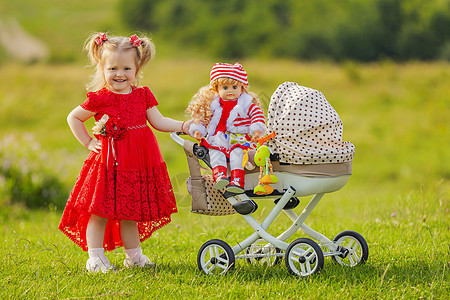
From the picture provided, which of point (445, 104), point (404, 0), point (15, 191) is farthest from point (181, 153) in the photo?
point (404, 0)

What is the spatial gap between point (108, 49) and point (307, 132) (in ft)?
4.95

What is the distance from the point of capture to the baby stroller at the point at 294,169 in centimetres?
362

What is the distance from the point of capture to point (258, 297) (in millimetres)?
3340

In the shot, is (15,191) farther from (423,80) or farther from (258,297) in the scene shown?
(423,80)

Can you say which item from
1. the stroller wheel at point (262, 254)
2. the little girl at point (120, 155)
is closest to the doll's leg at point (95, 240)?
the little girl at point (120, 155)

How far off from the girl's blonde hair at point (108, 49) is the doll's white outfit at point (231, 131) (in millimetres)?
649

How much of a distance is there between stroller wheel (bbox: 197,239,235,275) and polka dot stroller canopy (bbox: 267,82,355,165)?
70cm

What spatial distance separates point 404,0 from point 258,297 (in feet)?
82.5

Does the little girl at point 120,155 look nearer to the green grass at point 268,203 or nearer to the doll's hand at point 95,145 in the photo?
the doll's hand at point 95,145

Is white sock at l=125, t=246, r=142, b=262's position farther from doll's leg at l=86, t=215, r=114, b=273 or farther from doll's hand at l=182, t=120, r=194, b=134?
doll's hand at l=182, t=120, r=194, b=134

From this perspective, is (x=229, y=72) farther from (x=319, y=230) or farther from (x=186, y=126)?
(x=319, y=230)

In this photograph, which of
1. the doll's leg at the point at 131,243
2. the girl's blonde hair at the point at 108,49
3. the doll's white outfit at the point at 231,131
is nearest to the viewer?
the doll's white outfit at the point at 231,131

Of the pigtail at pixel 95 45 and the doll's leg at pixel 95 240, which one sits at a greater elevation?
the pigtail at pixel 95 45

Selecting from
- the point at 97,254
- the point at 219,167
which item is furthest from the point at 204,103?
the point at 97,254
